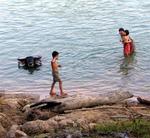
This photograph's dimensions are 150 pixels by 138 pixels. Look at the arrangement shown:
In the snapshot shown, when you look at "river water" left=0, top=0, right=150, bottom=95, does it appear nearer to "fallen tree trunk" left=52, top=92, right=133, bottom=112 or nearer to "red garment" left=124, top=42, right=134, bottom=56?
"red garment" left=124, top=42, right=134, bottom=56

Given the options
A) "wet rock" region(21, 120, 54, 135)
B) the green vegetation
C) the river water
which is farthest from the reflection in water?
the green vegetation

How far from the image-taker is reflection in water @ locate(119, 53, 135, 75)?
1955cm

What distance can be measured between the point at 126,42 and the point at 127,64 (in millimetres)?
1079

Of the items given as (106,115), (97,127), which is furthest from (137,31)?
(97,127)

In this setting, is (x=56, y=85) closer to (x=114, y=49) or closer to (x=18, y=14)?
(x=114, y=49)


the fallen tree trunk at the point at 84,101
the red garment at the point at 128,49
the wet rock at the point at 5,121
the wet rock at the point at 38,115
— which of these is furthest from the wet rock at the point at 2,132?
the red garment at the point at 128,49

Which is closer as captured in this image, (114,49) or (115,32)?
(114,49)

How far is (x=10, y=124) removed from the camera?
38.9 feet

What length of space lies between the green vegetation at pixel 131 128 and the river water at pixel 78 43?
20.9 ft

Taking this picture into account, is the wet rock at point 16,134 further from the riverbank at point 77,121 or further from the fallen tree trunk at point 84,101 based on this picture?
the fallen tree trunk at point 84,101

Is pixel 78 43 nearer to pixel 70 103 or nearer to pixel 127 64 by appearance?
pixel 127 64

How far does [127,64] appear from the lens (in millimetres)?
20281

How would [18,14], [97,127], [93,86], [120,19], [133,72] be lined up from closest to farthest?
[97,127] → [93,86] → [133,72] → [120,19] → [18,14]

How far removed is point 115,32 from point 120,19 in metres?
3.42
